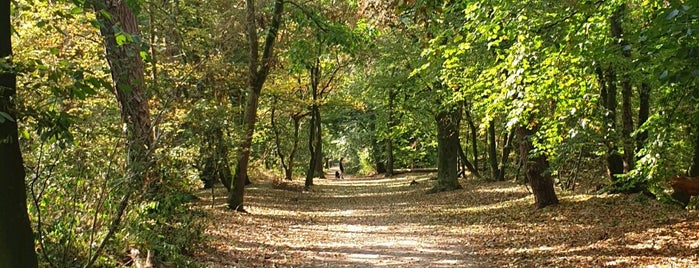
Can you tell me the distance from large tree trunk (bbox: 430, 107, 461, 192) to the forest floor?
3.53m

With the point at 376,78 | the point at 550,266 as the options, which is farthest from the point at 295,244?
the point at 376,78

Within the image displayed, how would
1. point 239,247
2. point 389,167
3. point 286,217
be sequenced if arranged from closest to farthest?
point 239,247 → point 286,217 → point 389,167

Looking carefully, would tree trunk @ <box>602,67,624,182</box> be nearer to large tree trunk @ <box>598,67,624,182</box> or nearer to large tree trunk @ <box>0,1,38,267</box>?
large tree trunk @ <box>598,67,624,182</box>

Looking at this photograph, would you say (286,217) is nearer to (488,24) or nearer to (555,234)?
(555,234)

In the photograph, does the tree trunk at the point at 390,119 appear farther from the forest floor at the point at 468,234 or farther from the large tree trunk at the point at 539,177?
the large tree trunk at the point at 539,177

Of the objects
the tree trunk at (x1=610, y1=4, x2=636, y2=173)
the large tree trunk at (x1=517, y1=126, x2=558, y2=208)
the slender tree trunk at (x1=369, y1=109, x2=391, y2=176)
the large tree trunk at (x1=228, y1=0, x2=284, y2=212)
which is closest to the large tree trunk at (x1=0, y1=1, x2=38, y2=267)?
the tree trunk at (x1=610, y1=4, x2=636, y2=173)

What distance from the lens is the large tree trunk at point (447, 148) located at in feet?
65.7

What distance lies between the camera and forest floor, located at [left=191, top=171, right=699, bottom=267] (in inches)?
312

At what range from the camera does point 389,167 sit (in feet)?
120

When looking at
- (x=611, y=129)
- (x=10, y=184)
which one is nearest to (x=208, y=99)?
(x=10, y=184)

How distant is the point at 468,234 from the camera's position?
11.4 m

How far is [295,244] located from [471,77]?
663 cm

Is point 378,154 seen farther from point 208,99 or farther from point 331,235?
point 208,99

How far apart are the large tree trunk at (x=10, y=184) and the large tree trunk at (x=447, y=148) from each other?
17.3 metres
